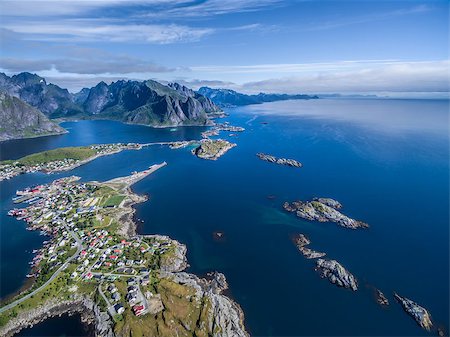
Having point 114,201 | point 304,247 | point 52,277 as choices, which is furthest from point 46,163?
point 304,247

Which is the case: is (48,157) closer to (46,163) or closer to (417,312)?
(46,163)

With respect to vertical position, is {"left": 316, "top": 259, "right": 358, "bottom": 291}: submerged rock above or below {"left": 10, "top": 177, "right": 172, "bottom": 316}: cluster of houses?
below

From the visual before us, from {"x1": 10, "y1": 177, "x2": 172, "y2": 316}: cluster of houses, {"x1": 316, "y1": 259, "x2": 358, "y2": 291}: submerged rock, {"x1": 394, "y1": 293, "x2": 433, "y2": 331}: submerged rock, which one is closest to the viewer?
{"x1": 394, "y1": 293, "x2": 433, "y2": 331}: submerged rock

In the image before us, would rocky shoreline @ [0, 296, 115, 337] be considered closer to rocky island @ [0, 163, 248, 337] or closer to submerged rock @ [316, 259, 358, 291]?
rocky island @ [0, 163, 248, 337]

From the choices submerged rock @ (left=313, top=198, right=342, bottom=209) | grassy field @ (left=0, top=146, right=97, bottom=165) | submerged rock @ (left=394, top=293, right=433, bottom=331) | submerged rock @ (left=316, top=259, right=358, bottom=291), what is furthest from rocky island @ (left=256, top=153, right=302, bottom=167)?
grassy field @ (left=0, top=146, right=97, bottom=165)

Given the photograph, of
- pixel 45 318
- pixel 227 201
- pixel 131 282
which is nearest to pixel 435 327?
pixel 131 282

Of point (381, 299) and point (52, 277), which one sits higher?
point (52, 277)
